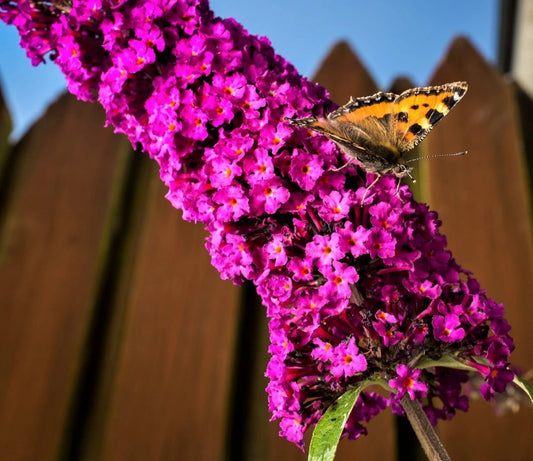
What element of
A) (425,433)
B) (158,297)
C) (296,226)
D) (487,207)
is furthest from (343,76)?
(425,433)

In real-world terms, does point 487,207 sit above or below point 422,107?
above

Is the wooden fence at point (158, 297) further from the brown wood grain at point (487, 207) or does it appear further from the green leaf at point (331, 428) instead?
the green leaf at point (331, 428)

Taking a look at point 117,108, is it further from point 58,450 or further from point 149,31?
point 58,450

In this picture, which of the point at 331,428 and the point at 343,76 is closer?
the point at 331,428

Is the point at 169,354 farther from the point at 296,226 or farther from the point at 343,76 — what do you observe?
the point at 343,76

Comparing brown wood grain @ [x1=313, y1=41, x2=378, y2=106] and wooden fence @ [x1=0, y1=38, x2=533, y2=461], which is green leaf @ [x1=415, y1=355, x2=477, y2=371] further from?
brown wood grain @ [x1=313, y1=41, x2=378, y2=106]

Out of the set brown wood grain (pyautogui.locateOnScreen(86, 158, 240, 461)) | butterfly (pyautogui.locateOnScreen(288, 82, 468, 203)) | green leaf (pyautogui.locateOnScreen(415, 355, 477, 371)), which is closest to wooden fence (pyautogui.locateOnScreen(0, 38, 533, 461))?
brown wood grain (pyautogui.locateOnScreen(86, 158, 240, 461))

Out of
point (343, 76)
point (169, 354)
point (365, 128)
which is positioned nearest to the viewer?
point (365, 128)
